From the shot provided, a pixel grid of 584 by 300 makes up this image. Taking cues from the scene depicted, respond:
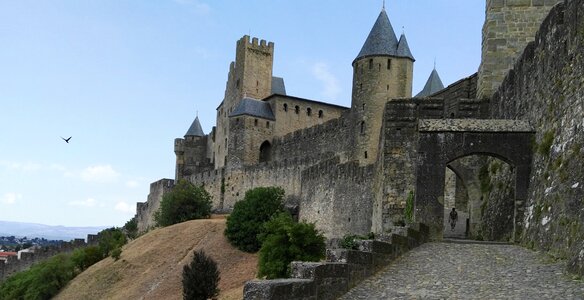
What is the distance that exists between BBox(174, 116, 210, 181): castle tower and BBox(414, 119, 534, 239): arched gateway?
211ft

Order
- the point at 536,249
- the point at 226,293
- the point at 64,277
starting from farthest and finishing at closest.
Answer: the point at 64,277, the point at 226,293, the point at 536,249

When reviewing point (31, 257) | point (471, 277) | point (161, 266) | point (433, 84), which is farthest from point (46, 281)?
point (471, 277)

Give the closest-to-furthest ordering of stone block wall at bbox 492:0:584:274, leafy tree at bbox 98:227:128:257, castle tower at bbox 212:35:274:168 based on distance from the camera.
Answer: stone block wall at bbox 492:0:584:274, leafy tree at bbox 98:227:128:257, castle tower at bbox 212:35:274:168

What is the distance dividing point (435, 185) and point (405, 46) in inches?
1337

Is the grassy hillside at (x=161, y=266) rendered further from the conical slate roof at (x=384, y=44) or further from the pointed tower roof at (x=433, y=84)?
the pointed tower roof at (x=433, y=84)

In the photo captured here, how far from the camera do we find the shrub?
3206 cm

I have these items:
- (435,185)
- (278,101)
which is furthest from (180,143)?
(435,185)

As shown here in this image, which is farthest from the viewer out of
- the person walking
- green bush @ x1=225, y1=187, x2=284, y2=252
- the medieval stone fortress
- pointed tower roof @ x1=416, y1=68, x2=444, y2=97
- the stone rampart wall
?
the stone rampart wall

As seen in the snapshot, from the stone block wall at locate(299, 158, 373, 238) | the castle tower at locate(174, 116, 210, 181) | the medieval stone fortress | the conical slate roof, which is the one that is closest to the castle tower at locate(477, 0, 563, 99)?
the medieval stone fortress

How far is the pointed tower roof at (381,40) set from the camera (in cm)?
4997

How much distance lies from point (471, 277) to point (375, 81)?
3661 centimetres

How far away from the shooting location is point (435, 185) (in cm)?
1762

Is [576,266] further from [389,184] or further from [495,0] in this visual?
[495,0]

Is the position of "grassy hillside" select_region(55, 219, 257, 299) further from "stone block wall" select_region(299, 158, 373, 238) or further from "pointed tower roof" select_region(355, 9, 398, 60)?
"pointed tower roof" select_region(355, 9, 398, 60)
